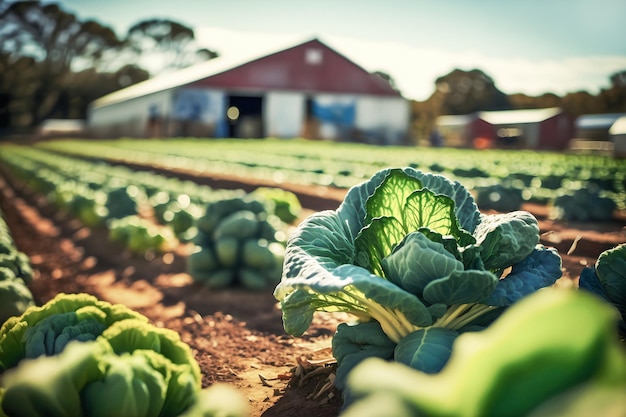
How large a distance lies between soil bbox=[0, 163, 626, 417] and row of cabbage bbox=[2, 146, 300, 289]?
0.50ft

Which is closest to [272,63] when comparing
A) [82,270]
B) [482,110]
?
[82,270]

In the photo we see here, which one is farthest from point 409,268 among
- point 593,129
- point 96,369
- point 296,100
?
point 593,129

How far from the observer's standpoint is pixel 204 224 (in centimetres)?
476

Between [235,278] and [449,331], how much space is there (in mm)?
3020

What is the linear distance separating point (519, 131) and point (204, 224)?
146ft

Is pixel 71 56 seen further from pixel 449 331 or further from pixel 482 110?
pixel 449 331

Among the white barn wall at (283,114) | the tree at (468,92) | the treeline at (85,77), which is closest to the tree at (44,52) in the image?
the treeline at (85,77)

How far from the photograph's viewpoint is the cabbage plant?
1.71 meters

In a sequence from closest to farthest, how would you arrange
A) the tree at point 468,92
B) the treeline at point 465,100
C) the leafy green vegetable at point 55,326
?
the leafy green vegetable at point 55,326 < the treeline at point 465,100 < the tree at point 468,92

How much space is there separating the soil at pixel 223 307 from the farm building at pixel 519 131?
3681 cm

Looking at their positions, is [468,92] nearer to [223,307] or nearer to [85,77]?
[85,77]

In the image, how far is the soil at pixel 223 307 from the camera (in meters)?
2.37

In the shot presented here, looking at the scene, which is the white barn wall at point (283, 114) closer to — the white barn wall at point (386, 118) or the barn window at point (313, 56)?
the barn window at point (313, 56)

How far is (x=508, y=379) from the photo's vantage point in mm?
819
